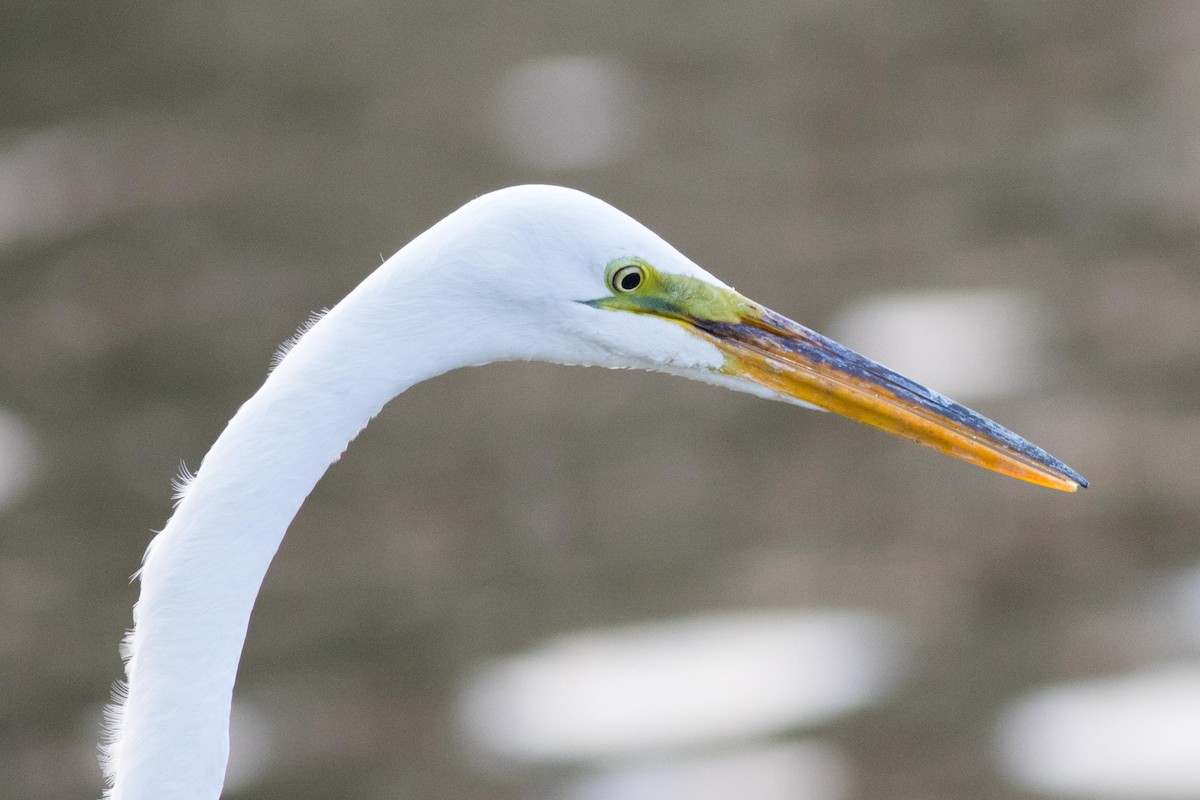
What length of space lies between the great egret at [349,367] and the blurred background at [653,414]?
5.19m

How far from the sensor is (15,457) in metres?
10.4

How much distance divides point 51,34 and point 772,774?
42.9 ft

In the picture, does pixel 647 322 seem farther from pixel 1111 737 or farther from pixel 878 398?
pixel 1111 737

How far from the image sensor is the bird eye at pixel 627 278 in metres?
2.86

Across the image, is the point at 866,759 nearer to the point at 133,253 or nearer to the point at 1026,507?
the point at 1026,507

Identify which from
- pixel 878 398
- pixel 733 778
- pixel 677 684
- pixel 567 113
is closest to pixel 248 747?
pixel 677 684

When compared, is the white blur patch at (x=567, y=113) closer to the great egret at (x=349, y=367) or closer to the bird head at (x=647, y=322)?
the bird head at (x=647, y=322)

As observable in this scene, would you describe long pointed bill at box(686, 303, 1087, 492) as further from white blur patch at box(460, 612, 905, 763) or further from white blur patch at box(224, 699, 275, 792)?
white blur patch at box(224, 699, 275, 792)

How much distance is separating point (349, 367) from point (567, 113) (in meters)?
12.7

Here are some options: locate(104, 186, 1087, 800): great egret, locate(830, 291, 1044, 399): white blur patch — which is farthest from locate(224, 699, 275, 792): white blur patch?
locate(104, 186, 1087, 800): great egret

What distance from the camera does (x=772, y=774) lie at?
7707mm

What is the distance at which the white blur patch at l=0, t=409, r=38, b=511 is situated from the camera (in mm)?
9977

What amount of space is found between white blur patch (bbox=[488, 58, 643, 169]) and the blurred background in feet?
0.15

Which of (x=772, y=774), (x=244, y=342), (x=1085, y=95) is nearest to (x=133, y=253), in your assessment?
(x=244, y=342)
